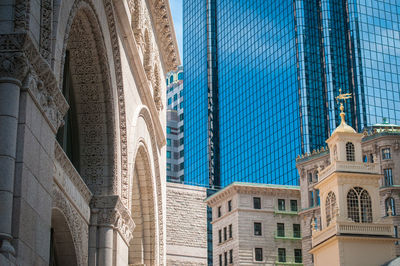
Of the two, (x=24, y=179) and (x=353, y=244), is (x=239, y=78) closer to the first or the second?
(x=353, y=244)

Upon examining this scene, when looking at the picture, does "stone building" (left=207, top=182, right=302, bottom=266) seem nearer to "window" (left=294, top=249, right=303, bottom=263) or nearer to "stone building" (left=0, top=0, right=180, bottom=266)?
"window" (left=294, top=249, right=303, bottom=263)

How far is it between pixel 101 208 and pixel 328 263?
42.4 metres

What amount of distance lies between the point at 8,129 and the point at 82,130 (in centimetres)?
1060

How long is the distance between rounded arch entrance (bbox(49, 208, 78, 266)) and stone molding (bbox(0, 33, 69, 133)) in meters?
5.07

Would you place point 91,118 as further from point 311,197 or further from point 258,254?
point 311,197

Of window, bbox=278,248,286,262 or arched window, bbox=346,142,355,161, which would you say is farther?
window, bbox=278,248,286,262

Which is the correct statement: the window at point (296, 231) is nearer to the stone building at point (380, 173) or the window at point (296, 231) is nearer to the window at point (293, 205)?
the stone building at point (380, 173)

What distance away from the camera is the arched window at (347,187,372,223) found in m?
65.9

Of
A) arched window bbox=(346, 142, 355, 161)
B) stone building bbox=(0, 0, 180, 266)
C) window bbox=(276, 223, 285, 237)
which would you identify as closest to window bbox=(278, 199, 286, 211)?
window bbox=(276, 223, 285, 237)

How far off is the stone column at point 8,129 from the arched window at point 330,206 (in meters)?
53.6

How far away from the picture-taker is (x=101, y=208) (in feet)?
82.2

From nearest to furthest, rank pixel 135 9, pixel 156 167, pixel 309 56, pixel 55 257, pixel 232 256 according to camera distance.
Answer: pixel 55 257, pixel 135 9, pixel 156 167, pixel 232 256, pixel 309 56

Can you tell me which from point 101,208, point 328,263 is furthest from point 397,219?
point 101,208

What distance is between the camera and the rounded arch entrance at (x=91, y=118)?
2511 cm
